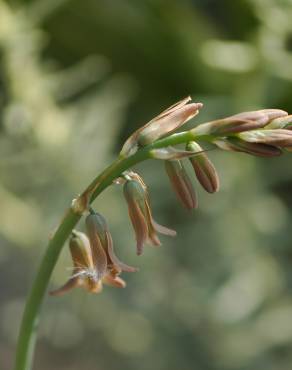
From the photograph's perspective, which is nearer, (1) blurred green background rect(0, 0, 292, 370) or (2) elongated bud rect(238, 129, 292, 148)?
(2) elongated bud rect(238, 129, 292, 148)

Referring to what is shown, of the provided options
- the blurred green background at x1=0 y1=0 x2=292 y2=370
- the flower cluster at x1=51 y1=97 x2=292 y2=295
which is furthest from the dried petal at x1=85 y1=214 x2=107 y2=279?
the blurred green background at x1=0 y1=0 x2=292 y2=370

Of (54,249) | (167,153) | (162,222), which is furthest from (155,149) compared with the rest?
(162,222)

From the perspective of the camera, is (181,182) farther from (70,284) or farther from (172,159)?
(70,284)

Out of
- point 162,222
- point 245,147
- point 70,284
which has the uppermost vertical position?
point 245,147

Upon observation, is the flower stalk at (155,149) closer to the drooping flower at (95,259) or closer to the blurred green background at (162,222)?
the drooping flower at (95,259)

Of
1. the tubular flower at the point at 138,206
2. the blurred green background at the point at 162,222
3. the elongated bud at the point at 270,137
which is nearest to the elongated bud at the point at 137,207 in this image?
the tubular flower at the point at 138,206

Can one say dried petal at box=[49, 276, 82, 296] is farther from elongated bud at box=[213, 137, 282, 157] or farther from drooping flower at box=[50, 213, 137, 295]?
elongated bud at box=[213, 137, 282, 157]
